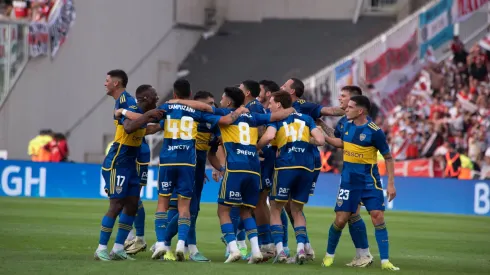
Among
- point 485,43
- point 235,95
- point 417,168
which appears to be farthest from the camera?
point 485,43

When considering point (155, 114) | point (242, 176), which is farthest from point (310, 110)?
point (155, 114)

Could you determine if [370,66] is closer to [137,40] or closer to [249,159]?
[137,40]

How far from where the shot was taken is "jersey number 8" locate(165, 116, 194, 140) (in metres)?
12.5

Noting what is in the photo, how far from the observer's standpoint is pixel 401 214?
25.3 meters

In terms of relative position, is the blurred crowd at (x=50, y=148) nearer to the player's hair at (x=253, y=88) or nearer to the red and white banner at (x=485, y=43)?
the red and white banner at (x=485, y=43)

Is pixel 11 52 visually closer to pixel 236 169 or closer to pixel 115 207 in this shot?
pixel 115 207

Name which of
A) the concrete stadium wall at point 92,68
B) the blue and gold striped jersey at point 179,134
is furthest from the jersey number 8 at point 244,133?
the concrete stadium wall at point 92,68

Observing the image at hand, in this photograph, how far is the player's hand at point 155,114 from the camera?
12.2m

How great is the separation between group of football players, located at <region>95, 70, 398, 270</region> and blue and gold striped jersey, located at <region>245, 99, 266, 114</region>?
0.96ft

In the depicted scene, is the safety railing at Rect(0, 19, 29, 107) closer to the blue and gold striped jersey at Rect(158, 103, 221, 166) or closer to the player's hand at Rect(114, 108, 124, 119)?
the player's hand at Rect(114, 108, 124, 119)

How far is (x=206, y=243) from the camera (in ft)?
50.8

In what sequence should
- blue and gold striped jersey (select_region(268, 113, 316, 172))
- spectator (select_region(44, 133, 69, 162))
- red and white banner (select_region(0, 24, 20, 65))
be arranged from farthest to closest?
red and white banner (select_region(0, 24, 20, 65))
spectator (select_region(44, 133, 69, 162))
blue and gold striped jersey (select_region(268, 113, 316, 172))

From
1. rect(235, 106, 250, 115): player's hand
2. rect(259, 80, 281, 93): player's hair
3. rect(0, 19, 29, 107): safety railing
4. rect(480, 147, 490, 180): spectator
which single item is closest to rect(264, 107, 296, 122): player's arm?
rect(235, 106, 250, 115): player's hand

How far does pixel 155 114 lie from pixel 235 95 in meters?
1.16
